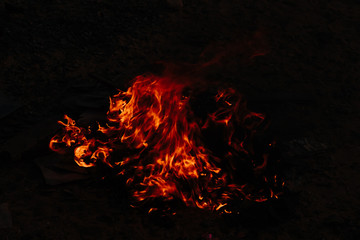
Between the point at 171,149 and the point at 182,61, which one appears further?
the point at 182,61

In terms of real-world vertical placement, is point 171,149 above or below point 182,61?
above

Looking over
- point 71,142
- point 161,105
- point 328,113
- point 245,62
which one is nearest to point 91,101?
Answer: point 71,142

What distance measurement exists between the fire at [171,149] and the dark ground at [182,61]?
296mm

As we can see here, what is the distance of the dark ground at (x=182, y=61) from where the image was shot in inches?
178

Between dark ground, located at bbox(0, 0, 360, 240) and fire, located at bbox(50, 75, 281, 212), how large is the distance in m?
0.30

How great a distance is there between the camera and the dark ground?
452 centimetres

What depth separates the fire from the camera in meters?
4.80

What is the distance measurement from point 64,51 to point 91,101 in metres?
2.43

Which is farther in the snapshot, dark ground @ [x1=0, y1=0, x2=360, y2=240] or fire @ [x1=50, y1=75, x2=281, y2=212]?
fire @ [x1=50, y1=75, x2=281, y2=212]

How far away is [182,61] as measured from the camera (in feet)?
26.8

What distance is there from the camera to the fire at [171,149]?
4.80 metres

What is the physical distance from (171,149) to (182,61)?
3661 millimetres

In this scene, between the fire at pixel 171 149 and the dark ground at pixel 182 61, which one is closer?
the dark ground at pixel 182 61

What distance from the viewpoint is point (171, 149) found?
4922 mm
